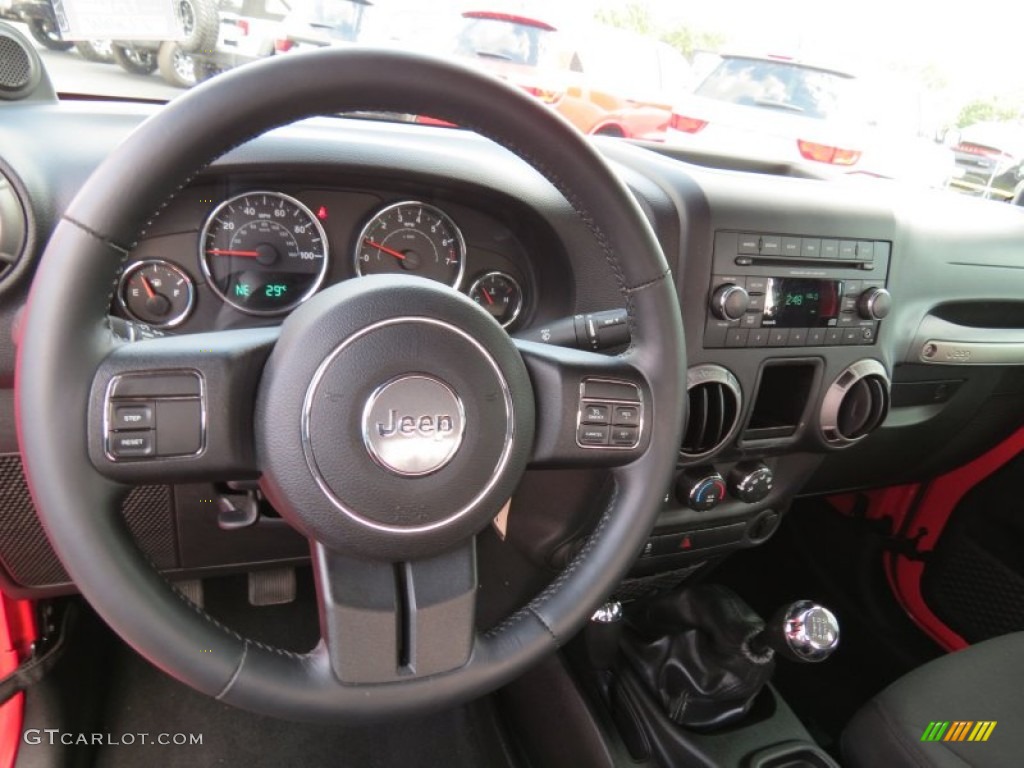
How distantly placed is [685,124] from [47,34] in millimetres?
2404

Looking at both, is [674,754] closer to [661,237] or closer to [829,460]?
[829,460]

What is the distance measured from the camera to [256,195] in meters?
1.16

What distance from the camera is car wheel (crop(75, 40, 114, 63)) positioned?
1.24 metres

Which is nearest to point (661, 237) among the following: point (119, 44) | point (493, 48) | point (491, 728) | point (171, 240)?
point (171, 240)

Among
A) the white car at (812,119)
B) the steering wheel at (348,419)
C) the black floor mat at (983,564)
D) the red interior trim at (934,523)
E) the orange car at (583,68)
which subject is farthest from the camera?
the white car at (812,119)

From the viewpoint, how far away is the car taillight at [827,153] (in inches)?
123

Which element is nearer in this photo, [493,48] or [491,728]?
[491,728]

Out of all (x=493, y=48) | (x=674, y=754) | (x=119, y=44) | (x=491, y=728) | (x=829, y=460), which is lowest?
(x=491, y=728)

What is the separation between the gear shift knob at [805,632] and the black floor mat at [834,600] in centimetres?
66

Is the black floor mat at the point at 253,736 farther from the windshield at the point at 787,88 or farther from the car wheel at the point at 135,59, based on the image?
the windshield at the point at 787,88

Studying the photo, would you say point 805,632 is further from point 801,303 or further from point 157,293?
point 157,293

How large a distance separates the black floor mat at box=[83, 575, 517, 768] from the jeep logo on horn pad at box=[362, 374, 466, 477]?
1.16 meters

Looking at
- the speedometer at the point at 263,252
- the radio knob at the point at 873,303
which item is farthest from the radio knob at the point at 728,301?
the speedometer at the point at 263,252

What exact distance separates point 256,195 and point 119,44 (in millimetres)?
357
